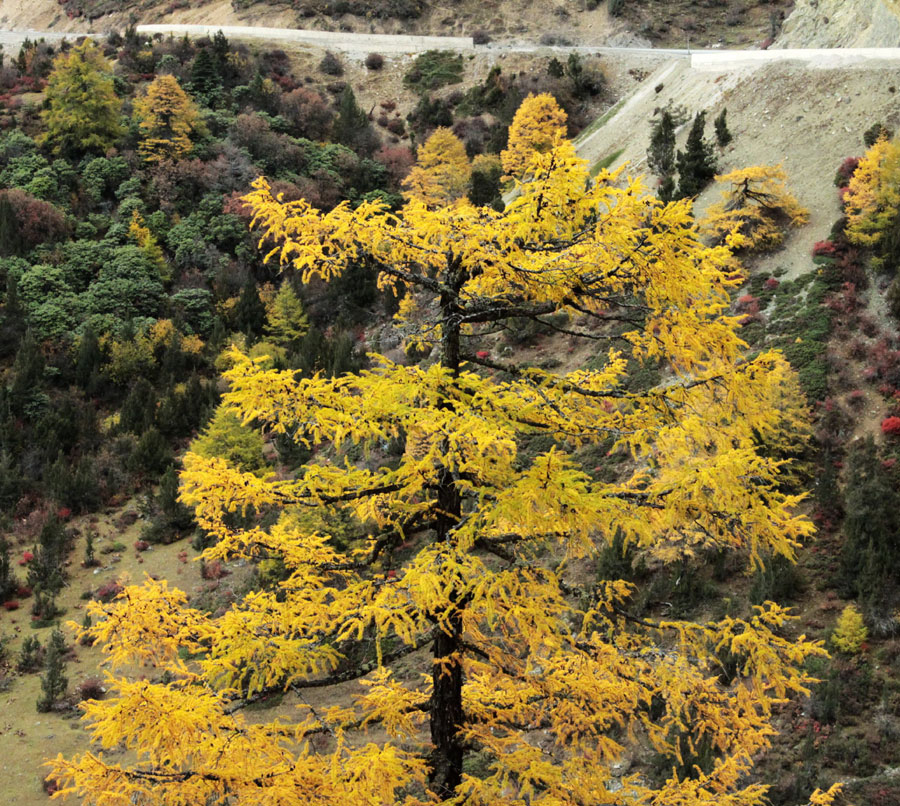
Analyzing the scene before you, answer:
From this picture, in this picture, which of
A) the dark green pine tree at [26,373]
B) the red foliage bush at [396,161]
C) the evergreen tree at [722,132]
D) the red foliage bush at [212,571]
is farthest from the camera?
the red foliage bush at [396,161]

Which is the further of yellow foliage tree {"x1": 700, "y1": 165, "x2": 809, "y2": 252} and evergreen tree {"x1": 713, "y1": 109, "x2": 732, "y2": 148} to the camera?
evergreen tree {"x1": 713, "y1": 109, "x2": 732, "y2": 148}

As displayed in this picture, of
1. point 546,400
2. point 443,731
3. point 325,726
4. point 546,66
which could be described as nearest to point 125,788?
point 325,726

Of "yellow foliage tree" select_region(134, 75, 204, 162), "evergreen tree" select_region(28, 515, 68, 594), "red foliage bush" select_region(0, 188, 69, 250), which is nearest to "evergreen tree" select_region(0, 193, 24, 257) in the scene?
"red foliage bush" select_region(0, 188, 69, 250)

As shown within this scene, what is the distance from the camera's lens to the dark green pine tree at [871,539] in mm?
17703

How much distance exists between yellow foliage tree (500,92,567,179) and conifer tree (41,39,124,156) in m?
24.9

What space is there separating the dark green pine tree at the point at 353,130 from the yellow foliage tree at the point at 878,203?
119 ft

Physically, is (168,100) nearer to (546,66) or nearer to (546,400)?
(546,66)

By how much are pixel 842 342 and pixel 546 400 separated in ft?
72.1

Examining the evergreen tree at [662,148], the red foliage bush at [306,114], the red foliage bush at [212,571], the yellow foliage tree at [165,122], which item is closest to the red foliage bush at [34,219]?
the yellow foliage tree at [165,122]

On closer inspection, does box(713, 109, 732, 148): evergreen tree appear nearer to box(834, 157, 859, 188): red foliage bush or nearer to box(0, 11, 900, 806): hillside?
box(0, 11, 900, 806): hillside

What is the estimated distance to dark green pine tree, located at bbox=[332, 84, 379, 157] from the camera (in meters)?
57.4

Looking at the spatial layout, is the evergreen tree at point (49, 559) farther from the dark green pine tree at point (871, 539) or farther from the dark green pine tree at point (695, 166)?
the dark green pine tree at point (695, 166)

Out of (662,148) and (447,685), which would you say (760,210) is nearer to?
(662,148)

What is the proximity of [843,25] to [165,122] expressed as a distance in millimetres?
39305
